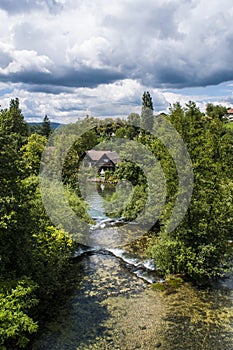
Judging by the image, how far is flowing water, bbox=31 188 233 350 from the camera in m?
13.4

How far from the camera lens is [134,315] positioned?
15.5 metres

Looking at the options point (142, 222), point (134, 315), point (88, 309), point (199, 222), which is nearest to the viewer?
point (134, 315)

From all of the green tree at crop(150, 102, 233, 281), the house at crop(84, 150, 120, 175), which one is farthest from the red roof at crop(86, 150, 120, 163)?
the green tree at crop(150, 102, 233, 281)

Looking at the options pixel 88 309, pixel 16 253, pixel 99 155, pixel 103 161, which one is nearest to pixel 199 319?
pixel 88 309

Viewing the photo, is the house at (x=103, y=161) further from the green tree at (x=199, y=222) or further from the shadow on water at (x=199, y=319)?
the shadow on water at (x=199, y=319)

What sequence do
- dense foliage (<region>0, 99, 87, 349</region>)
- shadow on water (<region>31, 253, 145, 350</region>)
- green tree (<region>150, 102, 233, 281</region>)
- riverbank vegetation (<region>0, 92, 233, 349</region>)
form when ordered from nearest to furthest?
1. dense foliage (<region>0, 99, 87, 349</region>)
2. riverbank vegetation (<region>0, 92, 233, 349</region>)
3. shadow on water (<region>31, 253, 145, 350</region>)
4. green tree (<region>150, 102, 233, 281</region>)

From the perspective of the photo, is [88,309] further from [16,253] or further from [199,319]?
[199,319]

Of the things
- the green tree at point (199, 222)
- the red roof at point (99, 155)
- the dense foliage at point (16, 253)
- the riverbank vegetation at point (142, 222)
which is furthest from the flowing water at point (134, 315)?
the red roof at point (99, 155)

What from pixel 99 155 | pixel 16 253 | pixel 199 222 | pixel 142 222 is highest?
pixel 16 253

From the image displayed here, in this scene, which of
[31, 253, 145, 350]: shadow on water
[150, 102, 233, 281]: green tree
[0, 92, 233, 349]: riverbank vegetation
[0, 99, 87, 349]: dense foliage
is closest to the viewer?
[0, 99, 87, 349]: dense foliage

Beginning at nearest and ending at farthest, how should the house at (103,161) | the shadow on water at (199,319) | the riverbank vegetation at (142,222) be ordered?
the riverbank vegetation at (142,222), the shadow on water at (199,319), the house at (103,161)

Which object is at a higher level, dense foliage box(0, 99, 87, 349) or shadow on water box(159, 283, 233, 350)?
dense foliage box(0, 99, 87, 349)

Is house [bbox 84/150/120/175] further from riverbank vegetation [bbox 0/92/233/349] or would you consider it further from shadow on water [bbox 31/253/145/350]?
shadow on water [bbox 31/253/145/350]

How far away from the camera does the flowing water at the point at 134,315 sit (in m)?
13.4
